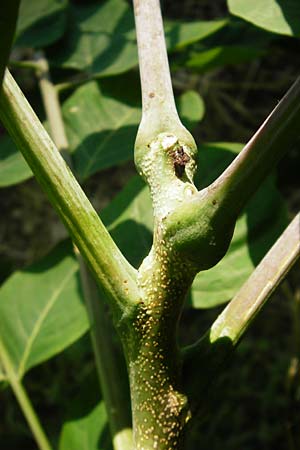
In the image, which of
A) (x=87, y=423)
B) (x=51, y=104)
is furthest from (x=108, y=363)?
(x=51, y=104)

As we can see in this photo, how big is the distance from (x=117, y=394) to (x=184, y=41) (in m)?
0.38

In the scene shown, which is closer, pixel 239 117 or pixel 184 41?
pixel 184 41

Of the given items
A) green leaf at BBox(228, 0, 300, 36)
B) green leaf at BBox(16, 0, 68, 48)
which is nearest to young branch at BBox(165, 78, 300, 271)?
green leaf at BBox(228, 0, 300, 36)

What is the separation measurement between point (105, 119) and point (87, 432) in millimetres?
326

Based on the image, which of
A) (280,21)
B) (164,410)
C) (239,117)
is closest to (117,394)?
(164,410)

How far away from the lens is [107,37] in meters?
0.85

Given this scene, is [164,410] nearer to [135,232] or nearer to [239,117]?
[135,232]

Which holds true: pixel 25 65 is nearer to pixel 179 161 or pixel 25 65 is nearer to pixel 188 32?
pixel 188 32

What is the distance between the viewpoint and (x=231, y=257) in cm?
67

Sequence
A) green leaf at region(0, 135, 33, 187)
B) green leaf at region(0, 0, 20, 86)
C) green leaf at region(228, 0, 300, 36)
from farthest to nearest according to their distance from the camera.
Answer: green leaf at region(0, 135, 33, 187)
green leaf at region(228, 0, 300, 36)
green leaf at region(0, 0, 20, 86)

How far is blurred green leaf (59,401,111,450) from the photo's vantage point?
26.8 inches

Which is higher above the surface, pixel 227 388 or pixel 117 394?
pixel 117 394

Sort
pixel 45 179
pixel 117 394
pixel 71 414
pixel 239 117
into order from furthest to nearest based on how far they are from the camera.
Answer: pixel 239 117 < pixel 71 414 < pixel 117 394 < pixel 45 179

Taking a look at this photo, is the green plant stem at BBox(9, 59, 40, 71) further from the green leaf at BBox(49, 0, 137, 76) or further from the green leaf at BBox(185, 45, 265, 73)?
the green leaf at BBox(185, 45, 265, 73)
